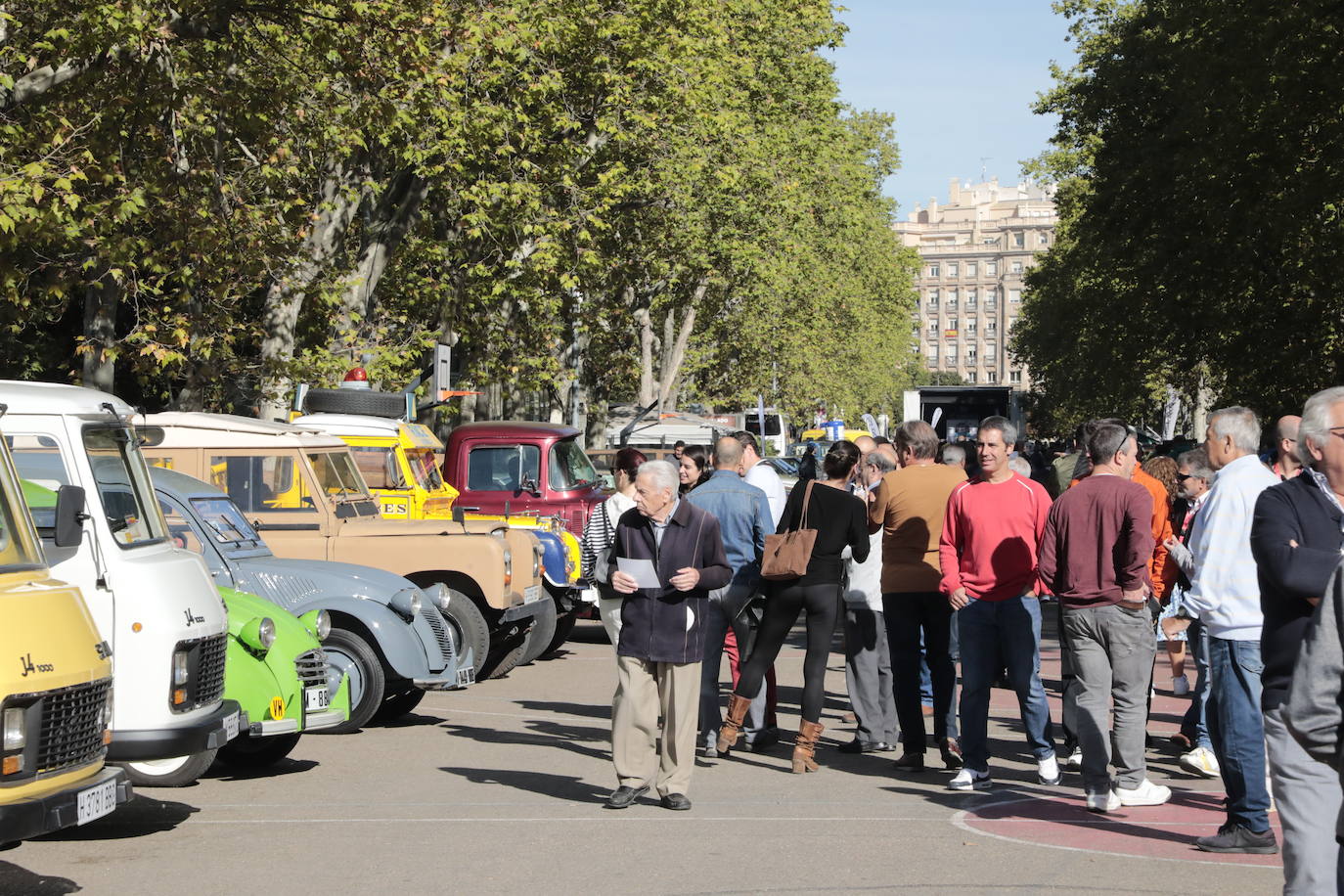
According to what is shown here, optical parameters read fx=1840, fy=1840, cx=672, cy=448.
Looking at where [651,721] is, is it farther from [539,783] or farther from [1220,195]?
[1220,195]

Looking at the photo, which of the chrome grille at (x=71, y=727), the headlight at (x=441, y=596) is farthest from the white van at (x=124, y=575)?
the headlight at (x=441, y=596)

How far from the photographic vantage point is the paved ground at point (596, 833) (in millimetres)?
7668

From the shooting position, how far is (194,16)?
658 inches

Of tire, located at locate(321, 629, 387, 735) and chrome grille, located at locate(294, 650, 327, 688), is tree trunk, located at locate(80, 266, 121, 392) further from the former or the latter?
chrome grille, located at locate(294, 650, 327, 688)

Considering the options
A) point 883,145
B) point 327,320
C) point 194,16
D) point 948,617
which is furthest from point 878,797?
point 883,145

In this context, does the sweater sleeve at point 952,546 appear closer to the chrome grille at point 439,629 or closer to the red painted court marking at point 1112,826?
the red painted court marking at point 1112,826

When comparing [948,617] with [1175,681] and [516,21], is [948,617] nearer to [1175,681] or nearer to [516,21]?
[1175,681]

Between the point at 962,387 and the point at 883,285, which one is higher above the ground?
the point at 883,285

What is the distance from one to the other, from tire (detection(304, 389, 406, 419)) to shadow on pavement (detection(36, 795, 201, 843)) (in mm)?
9794

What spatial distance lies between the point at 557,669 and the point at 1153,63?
26253mm

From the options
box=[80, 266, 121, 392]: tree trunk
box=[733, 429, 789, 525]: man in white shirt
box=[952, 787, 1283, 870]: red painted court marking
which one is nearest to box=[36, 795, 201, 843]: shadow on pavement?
box=[952, 787, 1283, 870]: red painted court marking

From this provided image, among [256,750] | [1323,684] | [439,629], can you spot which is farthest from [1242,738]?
[439,629]

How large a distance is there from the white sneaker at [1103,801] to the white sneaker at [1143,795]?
16 cm

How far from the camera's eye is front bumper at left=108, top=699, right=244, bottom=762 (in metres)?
8.38
